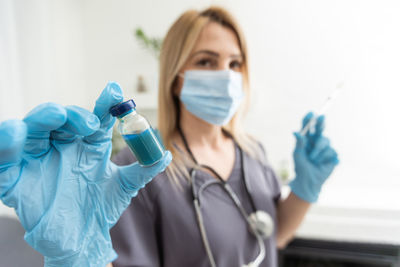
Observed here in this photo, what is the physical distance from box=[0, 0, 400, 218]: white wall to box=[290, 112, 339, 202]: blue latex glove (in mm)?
204

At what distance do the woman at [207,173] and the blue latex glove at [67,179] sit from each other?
0.62 ft

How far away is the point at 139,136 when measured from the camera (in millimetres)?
302

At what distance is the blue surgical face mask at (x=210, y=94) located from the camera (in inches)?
25.1

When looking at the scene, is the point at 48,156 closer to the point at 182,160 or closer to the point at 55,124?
the point at 55,124

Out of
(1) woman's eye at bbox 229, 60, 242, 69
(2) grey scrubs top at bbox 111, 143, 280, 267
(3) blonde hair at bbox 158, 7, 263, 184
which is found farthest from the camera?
(1) woman's eye at bbox 229, 60, 242, 69

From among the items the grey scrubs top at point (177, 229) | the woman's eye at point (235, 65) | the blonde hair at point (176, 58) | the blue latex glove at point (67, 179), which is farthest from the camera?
the woman's eye at point (235, 65)

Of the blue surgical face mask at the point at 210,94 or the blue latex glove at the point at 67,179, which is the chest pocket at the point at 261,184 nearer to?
the blue surgical face mask at the point at 210,94

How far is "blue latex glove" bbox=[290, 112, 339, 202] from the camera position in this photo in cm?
72

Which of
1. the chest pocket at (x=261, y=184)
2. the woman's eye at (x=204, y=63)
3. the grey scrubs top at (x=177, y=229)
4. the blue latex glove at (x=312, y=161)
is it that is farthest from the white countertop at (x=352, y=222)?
the woman's eye at (x=204, y=63)

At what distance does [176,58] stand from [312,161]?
1.81ft

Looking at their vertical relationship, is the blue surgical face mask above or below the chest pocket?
above

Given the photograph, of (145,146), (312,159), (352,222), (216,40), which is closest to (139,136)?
(145,146)

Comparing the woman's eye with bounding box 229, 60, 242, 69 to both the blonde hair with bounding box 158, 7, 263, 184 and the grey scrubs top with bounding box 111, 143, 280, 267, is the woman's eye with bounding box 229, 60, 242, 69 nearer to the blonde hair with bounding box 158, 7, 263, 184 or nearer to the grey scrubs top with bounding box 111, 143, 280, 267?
the blonde hair with bounding box 158, 7, 263, 184

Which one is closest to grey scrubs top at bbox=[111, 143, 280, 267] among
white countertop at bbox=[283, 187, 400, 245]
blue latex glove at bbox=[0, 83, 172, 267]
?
blue latex glove at bbox=[0, 83, 172, 267]
